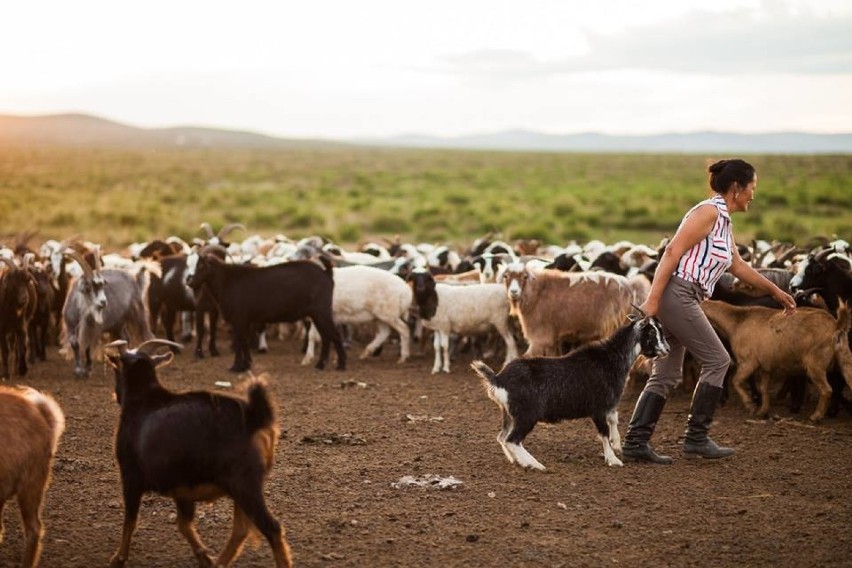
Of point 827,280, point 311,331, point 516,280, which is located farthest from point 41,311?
point 827,280

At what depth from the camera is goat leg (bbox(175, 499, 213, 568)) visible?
5676mm

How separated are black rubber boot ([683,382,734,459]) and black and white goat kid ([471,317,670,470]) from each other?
0.55 metres

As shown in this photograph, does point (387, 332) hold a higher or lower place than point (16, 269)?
lower

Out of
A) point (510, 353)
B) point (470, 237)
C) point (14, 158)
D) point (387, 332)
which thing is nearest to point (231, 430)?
point (510, 353)

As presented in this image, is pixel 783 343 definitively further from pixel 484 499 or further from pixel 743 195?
pixel 484 499

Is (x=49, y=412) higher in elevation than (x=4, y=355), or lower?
higher

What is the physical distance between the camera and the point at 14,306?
39.6 ft

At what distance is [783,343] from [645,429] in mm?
→ 2248

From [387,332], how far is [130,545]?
823cm

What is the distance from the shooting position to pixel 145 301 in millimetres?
13172

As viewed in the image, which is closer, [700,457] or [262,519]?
[262,519]

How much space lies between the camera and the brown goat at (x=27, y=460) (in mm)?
5465

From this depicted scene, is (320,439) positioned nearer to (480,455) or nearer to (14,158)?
(480,455)

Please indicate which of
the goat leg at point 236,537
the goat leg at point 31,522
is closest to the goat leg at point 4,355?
the goat leg at point 31,522
